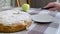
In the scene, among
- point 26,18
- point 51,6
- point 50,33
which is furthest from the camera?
point 51,6

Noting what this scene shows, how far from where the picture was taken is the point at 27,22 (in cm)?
75

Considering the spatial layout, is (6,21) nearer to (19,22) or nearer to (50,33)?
(19,22)

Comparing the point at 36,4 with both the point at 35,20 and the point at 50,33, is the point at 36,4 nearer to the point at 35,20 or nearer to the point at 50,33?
the point at 35,20

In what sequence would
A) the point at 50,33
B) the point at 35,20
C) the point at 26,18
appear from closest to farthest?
the point at 50,33 → the point at 26,18 → the point at 35,20

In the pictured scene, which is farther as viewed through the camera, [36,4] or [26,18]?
[36,4]

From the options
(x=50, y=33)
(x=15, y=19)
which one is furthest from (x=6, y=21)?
(x=50, y=33)

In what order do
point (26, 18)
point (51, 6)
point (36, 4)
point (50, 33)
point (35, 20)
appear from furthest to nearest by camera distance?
point (36, 4)
point (51, 6)
point (35, 20)
point (26, 18)
point (50, 33)

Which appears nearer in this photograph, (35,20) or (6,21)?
(6,21)

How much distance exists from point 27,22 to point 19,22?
0.19 feet

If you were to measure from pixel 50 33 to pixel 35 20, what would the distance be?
24 centimetres

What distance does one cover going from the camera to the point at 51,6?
1419 millimetres

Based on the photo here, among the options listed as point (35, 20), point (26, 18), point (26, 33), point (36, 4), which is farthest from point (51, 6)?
point (36, 4)

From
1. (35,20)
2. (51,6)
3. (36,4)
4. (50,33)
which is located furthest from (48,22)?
(36,4)

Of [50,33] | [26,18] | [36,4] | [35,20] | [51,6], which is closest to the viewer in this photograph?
[50,33]
